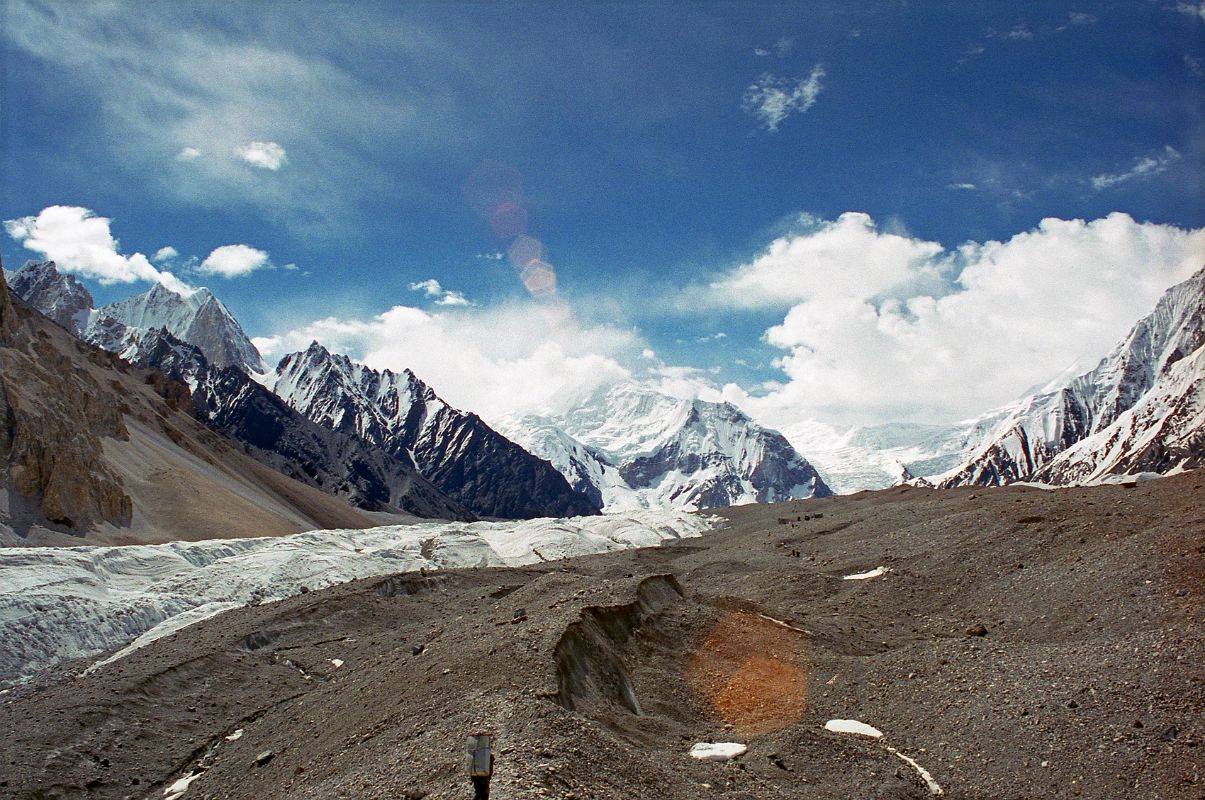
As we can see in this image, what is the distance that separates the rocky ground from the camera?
500 inches

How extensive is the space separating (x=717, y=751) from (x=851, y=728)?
11.6ft

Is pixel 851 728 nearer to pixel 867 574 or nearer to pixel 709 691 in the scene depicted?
pixel 709 691

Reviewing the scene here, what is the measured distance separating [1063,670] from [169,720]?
22.0m

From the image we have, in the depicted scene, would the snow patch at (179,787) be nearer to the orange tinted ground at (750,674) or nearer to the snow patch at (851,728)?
the orange tinted ground at (750,674)

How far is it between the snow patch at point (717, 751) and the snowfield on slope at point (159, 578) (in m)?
24.0

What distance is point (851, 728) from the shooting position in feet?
52.0

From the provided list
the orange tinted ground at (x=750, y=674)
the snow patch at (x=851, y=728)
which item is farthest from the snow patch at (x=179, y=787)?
the snow patch at (x=851, y=728)

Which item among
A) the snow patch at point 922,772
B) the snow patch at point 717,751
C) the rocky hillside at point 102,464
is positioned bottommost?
the rocky hillside at point 102,464

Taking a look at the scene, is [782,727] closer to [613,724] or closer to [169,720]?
[613,724]

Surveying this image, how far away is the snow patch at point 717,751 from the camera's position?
13766mm

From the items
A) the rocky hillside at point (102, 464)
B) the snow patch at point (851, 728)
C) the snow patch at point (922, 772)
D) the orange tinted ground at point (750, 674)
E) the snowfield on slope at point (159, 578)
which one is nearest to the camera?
the snow patch at point (922, 772)

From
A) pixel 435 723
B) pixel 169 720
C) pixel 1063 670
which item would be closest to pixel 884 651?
pixel 1063 670

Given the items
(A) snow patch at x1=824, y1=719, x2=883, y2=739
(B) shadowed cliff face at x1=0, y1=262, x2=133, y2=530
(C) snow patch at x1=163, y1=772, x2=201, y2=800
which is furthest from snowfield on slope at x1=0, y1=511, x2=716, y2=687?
(A) snow patch at x1=824, y1=719, x2=883, y2=739

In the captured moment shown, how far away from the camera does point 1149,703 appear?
14156 millimetres
